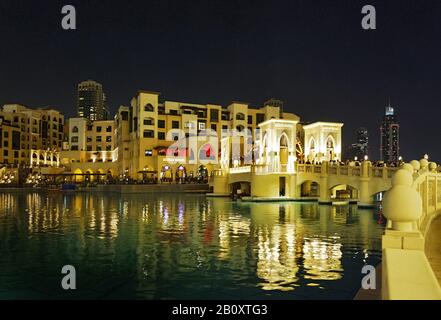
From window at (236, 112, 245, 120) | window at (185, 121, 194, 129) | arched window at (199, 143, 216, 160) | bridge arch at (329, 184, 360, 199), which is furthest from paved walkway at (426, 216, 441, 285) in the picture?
window at (236, 112, 245, 120)

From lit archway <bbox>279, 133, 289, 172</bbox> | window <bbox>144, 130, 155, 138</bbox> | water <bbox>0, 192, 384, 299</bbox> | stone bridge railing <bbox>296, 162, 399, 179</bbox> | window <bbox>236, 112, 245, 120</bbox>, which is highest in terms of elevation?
window <bbox>236, 112, 245, 120</bbox>

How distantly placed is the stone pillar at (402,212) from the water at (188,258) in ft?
17.8

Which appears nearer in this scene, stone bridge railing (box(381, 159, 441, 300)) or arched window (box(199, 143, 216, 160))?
stone bridge railing (box(381, 159, 441, 300))

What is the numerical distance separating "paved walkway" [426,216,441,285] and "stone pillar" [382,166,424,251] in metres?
4.80

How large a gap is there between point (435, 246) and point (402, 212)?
28.9ft

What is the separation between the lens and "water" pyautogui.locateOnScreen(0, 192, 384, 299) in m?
10.8

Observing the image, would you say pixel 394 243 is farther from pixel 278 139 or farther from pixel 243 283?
pixel 278 139

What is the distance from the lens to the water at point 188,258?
10844 millimetres

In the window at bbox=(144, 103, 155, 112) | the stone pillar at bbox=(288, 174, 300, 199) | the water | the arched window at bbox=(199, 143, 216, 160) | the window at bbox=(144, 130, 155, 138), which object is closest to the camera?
the water

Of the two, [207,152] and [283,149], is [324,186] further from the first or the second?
[207,152]

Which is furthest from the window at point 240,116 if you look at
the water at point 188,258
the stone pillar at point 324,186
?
the water at point 188,258

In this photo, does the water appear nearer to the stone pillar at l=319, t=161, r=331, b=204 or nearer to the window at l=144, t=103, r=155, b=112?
the stone pillar at l=319, t=161, r=331, b=204

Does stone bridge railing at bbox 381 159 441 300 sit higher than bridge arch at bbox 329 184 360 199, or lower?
higher

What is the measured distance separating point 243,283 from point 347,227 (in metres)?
14.4
